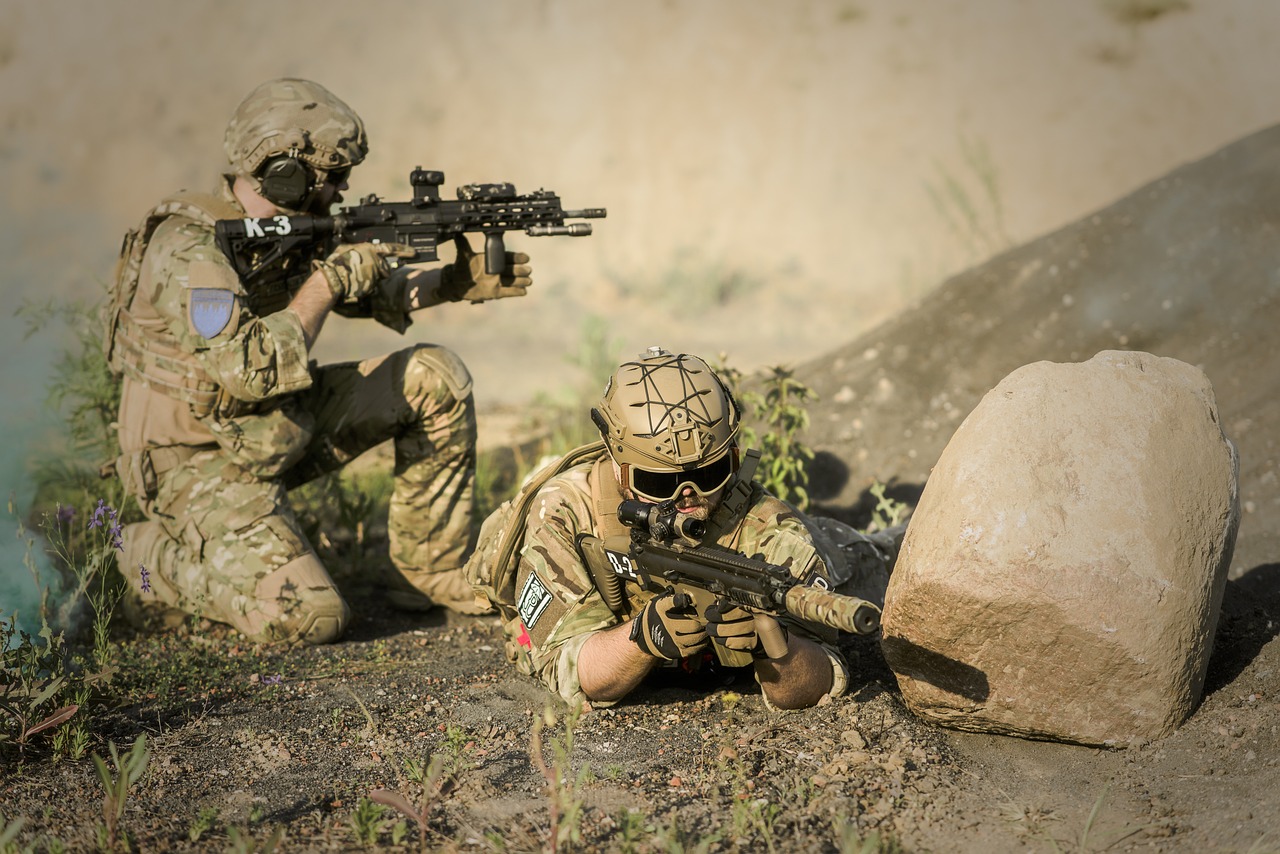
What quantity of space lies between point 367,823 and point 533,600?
105 centimetres

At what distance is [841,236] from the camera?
13117mm

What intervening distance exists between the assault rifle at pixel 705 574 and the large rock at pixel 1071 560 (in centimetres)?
42

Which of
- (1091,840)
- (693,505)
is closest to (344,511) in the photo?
(693,505)

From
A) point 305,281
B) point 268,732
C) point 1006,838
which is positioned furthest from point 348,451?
point 1006,838

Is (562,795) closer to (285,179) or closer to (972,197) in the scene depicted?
(285,179)

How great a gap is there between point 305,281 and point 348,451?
79cm

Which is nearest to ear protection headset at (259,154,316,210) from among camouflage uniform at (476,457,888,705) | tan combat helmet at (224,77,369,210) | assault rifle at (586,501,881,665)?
tan combat helmet at (224,77,369,210)

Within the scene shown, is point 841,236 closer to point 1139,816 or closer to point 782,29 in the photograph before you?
point 782,29

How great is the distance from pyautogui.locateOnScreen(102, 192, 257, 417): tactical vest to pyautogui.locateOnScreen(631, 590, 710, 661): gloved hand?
2373mm

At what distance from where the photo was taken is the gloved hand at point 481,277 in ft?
18.3

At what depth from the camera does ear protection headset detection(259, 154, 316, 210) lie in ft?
16.4

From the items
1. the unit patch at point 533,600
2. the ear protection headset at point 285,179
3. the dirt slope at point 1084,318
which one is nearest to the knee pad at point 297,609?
the unit patch at point 533,600

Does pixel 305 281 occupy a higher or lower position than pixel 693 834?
higher

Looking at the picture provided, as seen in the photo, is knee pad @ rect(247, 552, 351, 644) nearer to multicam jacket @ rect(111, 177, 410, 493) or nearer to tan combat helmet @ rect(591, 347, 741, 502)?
multicam jacket @ rect(111, 177, 410, 493)
